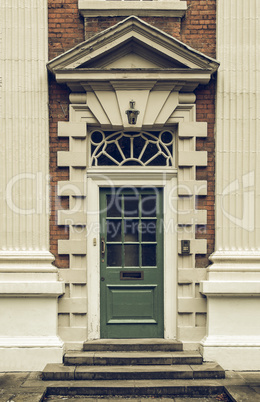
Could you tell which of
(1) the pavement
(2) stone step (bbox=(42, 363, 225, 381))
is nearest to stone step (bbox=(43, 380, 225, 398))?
(1) the pavement

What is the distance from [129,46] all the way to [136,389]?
5082 mm

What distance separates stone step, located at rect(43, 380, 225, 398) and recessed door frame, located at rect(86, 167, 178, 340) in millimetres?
1078

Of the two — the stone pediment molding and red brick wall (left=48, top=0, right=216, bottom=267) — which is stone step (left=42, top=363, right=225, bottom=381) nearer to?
red brick wall (left=48, top=0, right=216, bottom=267)

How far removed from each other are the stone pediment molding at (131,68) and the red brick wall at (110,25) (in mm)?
306

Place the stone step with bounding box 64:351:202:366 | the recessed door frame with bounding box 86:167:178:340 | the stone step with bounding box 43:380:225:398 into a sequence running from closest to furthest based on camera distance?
the stone step with bounding box 43:380:225:398 → the stone step with bounding box 64:351:202:366 → the recessed door frame with bounding box 86:167:178:340

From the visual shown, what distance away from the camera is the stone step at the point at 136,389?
6.02 m

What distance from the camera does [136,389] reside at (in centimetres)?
603

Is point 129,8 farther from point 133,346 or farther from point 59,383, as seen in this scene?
point 59,383

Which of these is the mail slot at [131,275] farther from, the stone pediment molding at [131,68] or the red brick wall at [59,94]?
the stone pediment molding at [131,68]

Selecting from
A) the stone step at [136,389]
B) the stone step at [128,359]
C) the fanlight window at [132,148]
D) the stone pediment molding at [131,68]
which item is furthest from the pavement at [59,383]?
the stone pediment molding at [131,68]

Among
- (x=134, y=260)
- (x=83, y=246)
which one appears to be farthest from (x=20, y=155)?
(x=134, y=260)

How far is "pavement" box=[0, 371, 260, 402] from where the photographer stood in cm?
571

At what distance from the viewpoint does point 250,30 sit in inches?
277

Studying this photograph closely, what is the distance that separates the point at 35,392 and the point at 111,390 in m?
1.02
